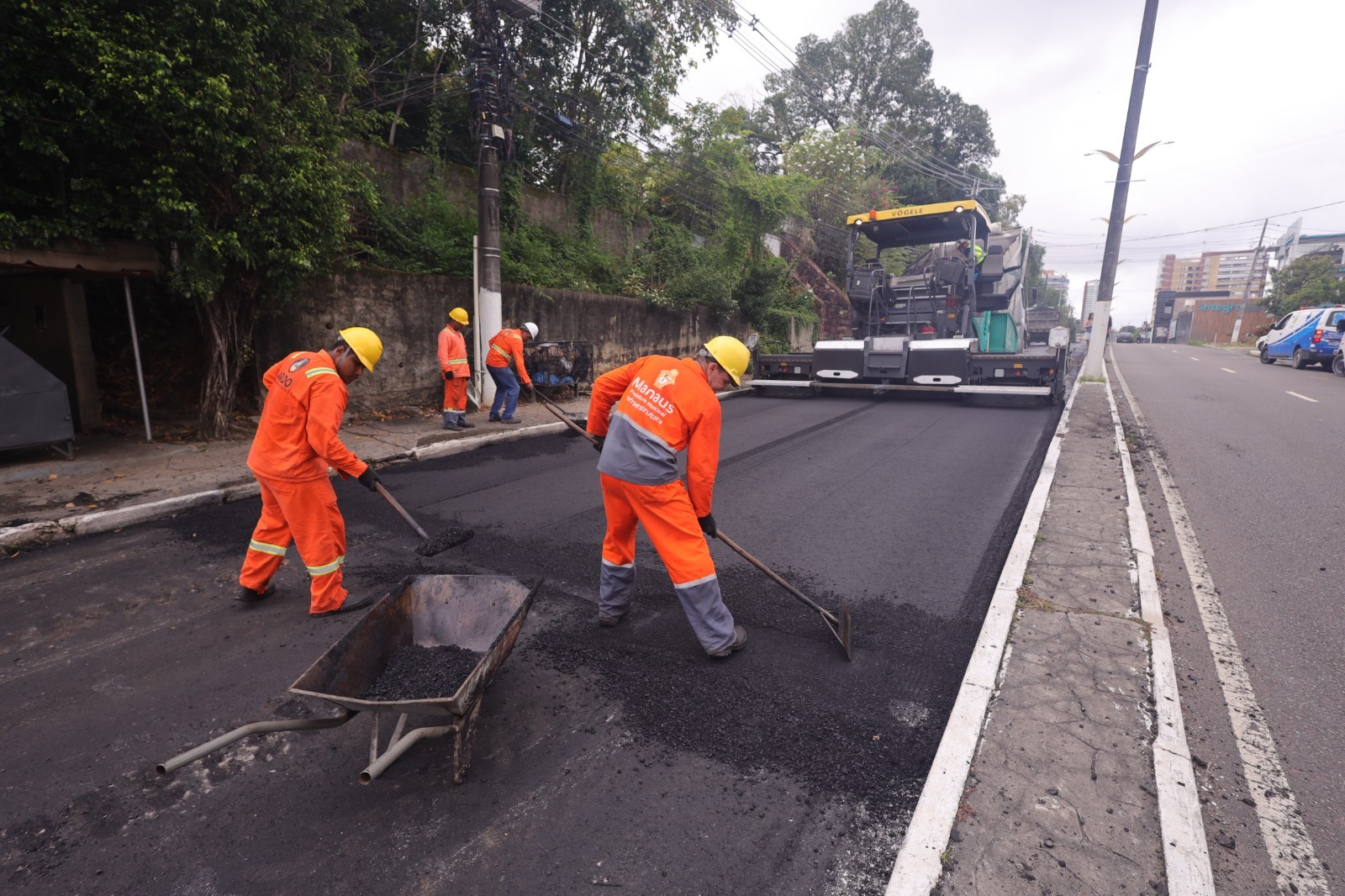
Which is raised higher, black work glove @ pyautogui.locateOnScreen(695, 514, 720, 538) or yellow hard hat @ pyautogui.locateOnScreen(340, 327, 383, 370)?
yellow hard hat @ pyautogui.locateOnScreen(340, 327, 383, 370)

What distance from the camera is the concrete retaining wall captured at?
8.22m

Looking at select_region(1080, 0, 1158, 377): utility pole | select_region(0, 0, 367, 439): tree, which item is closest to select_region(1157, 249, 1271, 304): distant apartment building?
select_region(1080, 0, 1158, 377): utility pole

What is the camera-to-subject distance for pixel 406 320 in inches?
370

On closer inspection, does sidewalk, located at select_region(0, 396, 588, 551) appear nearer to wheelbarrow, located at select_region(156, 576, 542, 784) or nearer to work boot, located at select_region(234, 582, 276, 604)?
work boot, located at select_region(234, 582, 276, 604)

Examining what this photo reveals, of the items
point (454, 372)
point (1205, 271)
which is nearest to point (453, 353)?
point (454, 372)

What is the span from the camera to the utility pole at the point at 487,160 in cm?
908

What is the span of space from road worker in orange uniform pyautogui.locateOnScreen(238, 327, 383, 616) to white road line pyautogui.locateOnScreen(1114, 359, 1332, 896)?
155 inches

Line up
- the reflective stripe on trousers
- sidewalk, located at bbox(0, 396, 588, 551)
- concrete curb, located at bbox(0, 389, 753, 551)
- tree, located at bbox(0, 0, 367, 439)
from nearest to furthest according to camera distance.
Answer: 1. the reflective stripe on trousers
2. concrete curb, located at bbox(0, 389, 753, 551)
3. sidewalk, located at bbox(0, 396, 588, 551)
4. tree, located at bbox(0, 0, 367, 439)

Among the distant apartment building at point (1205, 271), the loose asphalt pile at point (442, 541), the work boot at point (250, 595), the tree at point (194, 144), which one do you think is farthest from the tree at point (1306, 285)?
the distant apartment building at point (1205, 271)

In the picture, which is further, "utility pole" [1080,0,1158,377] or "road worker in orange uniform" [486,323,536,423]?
"utility pole" [1080,0,1158,377]

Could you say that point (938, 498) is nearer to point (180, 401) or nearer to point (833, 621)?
point (833, 621)

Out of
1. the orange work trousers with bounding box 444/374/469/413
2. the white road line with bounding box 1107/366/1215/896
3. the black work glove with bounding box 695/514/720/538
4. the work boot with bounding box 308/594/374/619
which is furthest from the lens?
the orange work trousers with bounding box 444/374/469/413

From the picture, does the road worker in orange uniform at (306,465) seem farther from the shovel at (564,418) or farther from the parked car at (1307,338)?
the parked car at (1307,338)

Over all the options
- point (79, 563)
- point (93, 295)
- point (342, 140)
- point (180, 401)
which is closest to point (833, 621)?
point (79, 563)
